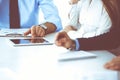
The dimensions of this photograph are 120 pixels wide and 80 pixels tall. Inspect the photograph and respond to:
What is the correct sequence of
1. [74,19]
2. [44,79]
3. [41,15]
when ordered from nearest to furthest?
[44,79], [74,19], [41,15]

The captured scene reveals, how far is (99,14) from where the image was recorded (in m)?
1.37

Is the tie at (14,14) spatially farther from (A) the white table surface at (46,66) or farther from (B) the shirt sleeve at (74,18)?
(A) the white table surface at (46,66)

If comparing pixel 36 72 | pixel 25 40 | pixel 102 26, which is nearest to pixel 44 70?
pixel 36 72

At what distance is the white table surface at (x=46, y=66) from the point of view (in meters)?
0.77

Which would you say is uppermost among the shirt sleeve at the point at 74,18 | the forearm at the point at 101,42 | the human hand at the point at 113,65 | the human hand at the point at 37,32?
the shirt sleeve at the point at 74,18

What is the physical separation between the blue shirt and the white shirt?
292mm

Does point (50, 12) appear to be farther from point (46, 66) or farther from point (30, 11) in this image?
point (46, 66)

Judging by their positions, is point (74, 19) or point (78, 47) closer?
point (78, 47)

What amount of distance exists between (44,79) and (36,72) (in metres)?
0.06

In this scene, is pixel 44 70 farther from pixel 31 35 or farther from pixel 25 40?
pixel 31 35

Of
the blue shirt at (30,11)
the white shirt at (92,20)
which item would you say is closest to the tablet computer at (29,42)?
the white shirt at (92,20)

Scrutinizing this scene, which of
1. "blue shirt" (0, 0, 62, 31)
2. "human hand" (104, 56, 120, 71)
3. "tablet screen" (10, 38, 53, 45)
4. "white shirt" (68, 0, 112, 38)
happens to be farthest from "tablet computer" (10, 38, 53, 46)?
"blue shirt" (0, 0, 62, 31)

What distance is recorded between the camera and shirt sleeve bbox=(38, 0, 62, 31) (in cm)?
177

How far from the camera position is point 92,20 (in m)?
1.40
